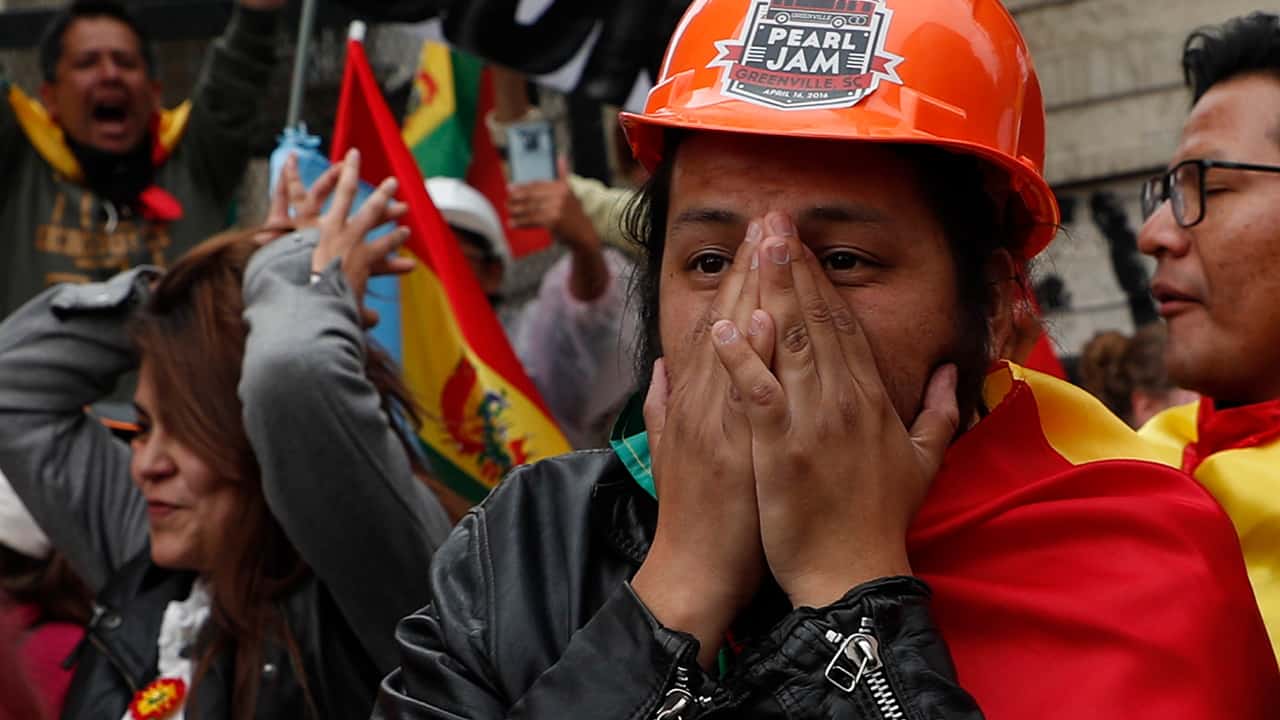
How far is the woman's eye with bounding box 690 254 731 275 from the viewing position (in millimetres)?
2221

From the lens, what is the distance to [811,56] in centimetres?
219

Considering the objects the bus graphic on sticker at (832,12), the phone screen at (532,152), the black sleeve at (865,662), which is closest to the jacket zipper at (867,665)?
the black sleeve at (865,662)

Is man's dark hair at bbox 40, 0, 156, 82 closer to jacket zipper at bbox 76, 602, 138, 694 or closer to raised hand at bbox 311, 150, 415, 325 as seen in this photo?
raised hand at bbox 311, 150, 415, 325

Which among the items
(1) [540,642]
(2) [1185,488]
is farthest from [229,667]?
(2) [1185,488]

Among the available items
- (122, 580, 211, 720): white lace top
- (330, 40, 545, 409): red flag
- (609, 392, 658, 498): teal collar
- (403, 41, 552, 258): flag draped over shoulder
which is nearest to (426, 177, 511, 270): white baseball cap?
(330, 40, 545, 409): red flag

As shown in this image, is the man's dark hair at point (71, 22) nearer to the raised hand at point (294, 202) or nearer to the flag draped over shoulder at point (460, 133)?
the flag draped over shoulder at point (460, 133)

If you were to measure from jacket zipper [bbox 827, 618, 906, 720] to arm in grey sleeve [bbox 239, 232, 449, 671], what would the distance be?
4.73 feet

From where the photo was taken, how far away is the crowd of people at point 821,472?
78.8 inches

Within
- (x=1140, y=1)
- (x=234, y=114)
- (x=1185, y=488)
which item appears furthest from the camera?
(x=1140, y=1)

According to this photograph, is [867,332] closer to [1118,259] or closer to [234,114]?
[234,114]

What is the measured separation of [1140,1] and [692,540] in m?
8.57

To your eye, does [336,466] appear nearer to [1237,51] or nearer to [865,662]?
[865,662]

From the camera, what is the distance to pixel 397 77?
921 centimetres

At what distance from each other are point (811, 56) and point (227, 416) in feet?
5.62
